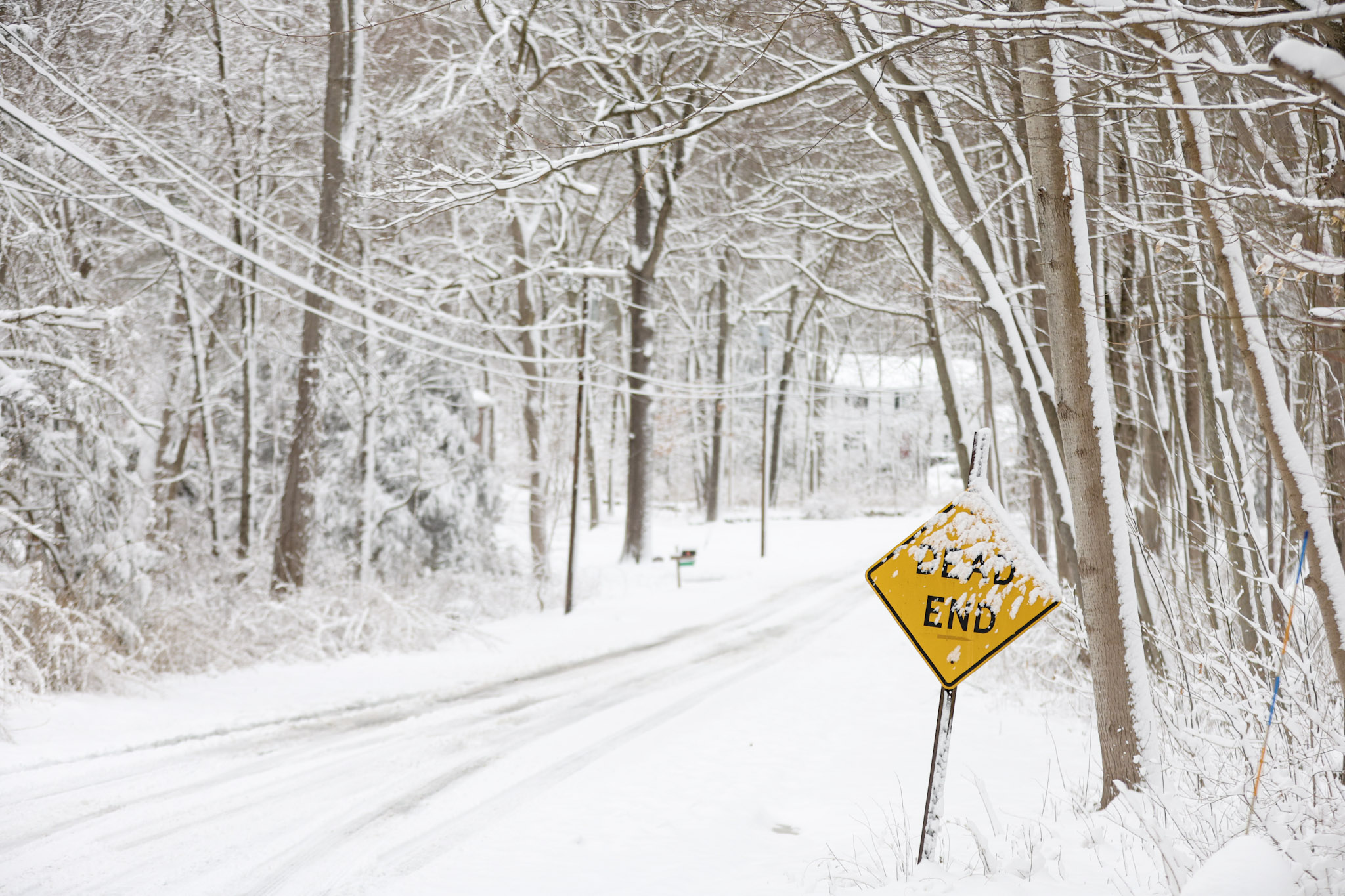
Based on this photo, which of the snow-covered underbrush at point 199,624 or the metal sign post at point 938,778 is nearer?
the metal sign post at point 938,778

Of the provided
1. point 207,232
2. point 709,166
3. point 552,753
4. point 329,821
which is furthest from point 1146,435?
point 709,166

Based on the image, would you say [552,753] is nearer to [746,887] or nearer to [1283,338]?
[746,887]

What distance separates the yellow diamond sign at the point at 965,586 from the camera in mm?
3988

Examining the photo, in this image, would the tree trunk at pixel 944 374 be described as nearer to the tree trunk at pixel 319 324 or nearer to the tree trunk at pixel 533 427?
the tree trunk at pixel 319 324

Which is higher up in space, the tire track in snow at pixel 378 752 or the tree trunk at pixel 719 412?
the tree trunk at pixel 719 412

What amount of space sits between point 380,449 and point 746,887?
14434 mm

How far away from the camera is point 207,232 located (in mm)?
8039

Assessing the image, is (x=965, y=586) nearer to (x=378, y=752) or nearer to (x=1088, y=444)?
(x=1088, y=444)

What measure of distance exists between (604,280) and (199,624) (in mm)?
17252

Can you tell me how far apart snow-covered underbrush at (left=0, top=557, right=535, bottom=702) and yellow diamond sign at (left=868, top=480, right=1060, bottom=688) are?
6.93m

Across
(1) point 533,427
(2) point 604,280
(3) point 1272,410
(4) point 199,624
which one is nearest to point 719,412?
(2) point 604,280

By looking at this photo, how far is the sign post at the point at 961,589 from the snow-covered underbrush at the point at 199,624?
692 cm

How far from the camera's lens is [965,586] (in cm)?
407

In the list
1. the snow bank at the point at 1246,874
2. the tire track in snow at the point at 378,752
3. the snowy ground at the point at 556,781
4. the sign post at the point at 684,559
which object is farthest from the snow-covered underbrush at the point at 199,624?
the snow bank at the point at 1246,874
